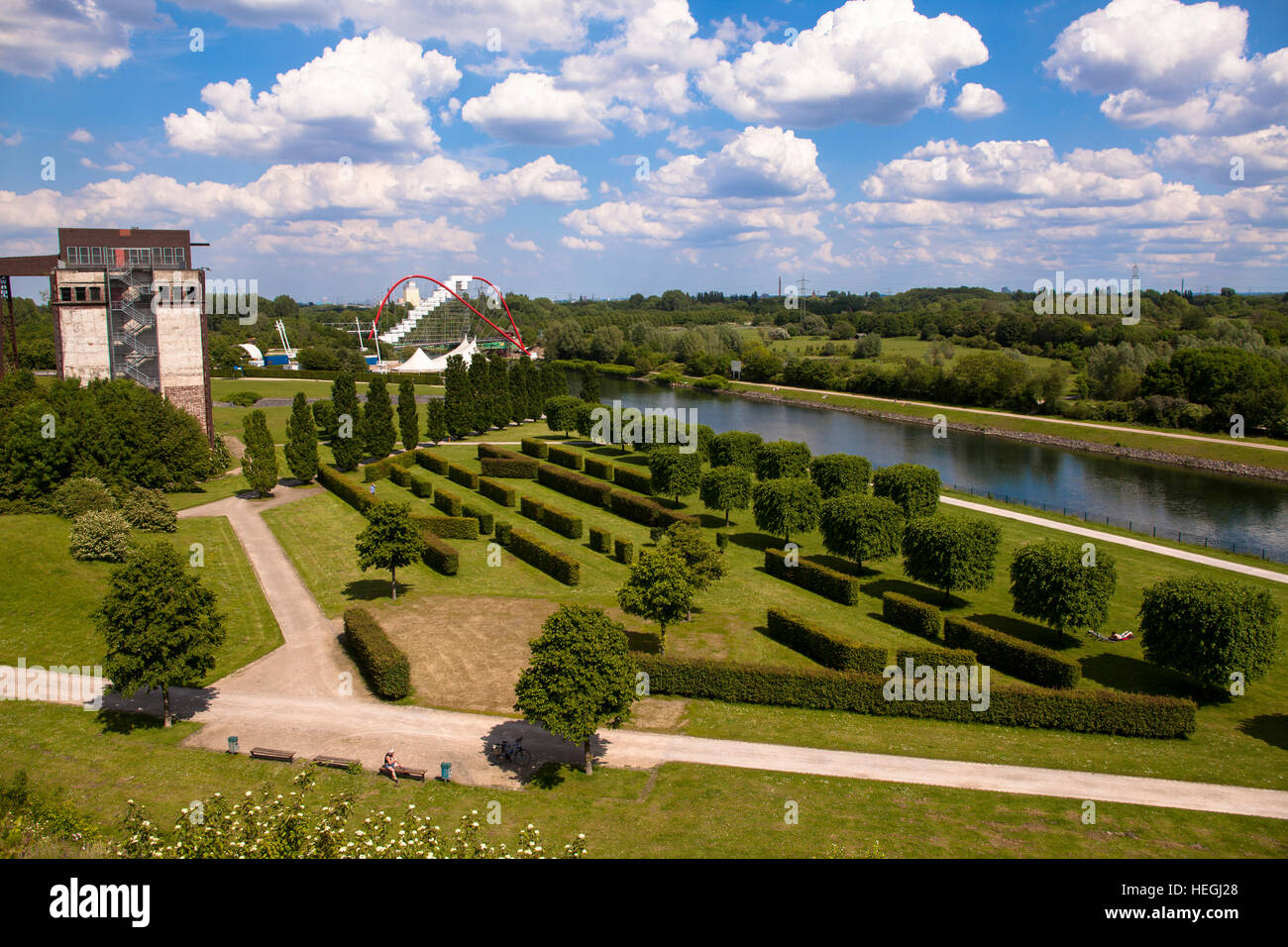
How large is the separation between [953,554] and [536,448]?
35019 mm

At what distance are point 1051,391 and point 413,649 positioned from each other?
83.9 meters

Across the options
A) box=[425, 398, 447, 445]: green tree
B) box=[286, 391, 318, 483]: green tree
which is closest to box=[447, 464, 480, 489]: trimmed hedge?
box=[286, 391, 318, 483]: green tree

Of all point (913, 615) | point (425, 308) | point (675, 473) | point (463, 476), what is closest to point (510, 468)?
point (463, 476)

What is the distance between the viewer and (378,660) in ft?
82.2

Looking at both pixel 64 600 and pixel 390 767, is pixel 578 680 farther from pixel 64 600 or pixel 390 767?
pixel 64 600

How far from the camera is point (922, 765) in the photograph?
71.5 ft

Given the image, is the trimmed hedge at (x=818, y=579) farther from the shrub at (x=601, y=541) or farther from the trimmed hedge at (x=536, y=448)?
the trimmed hedge at (x=536, y=448)

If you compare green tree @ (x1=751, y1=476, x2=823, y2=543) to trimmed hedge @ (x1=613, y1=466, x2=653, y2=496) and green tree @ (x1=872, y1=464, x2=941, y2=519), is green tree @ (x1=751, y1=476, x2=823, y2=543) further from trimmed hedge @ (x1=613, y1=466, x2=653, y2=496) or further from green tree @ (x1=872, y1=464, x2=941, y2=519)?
trimmed hedge @ (x1=613, y1=466, x2=653, y2=496)

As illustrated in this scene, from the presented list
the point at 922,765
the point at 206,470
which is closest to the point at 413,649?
the point at 922,765

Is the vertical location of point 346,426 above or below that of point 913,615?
above

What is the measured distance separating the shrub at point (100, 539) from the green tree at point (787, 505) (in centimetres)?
2809

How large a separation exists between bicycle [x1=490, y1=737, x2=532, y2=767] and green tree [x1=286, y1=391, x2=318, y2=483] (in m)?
34.5

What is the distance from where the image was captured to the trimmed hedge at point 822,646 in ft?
86.0

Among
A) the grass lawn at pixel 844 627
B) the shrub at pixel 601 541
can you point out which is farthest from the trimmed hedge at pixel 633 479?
the shrub at pixel 601 541
